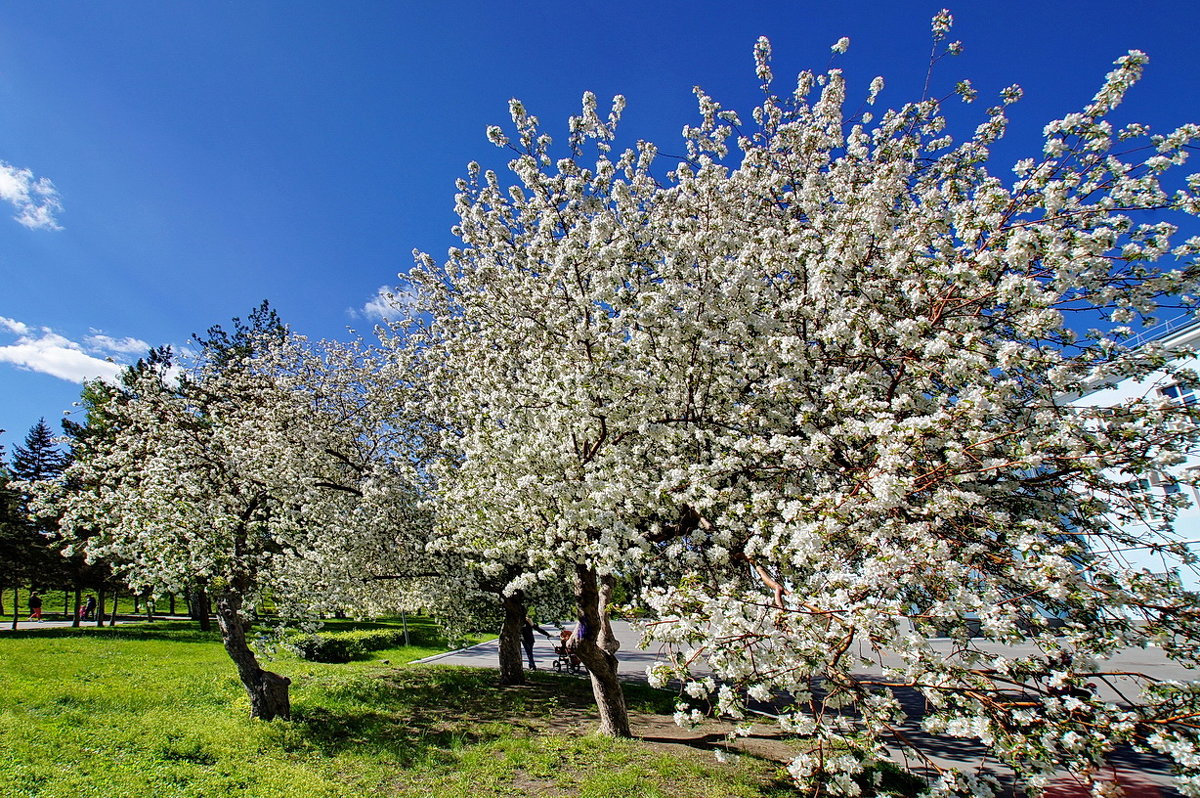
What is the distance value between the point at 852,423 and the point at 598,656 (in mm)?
6322

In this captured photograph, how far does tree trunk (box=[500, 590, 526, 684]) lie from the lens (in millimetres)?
15000

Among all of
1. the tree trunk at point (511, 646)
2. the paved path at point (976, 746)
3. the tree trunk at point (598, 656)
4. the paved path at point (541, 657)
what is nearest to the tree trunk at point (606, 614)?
the tree trunk at point (598, 656)

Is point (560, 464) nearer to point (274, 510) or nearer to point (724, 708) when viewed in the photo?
point (724, 708)

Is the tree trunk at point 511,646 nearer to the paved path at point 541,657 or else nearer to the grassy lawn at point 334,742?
the grassy lawn at point 334,742

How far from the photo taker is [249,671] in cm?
997

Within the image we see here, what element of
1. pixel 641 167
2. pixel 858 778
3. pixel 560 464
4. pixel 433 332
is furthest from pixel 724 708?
pixel 433 332

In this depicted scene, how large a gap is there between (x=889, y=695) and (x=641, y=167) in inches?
319

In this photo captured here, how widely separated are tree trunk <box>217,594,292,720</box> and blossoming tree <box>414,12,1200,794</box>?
495cm

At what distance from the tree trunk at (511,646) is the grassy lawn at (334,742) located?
541 mm

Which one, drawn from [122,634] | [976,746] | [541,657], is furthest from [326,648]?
[976,746]

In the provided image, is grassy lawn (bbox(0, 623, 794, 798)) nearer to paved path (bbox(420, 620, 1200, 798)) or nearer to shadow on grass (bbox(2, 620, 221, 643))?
paved path (bbox(420, 620, 1200, 798))

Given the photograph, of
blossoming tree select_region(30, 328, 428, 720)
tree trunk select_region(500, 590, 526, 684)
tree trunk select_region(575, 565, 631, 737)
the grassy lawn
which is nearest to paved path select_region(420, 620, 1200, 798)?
tree trunk select_region(575, 565, 631, 737)

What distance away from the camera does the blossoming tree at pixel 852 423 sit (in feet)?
14.3

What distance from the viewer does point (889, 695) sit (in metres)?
4.77
